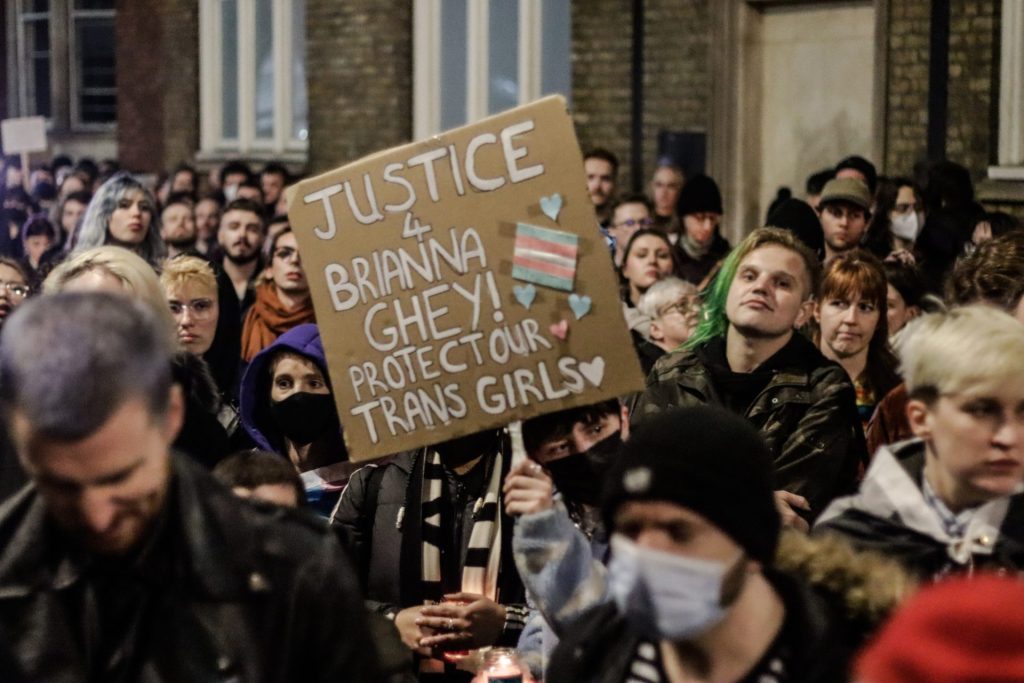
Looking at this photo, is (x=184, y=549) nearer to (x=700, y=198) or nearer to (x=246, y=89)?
(x=700, y=198)

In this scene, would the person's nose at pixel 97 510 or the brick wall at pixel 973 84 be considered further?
the brick wall at pixel 973 84

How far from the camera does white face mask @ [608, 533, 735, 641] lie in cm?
244

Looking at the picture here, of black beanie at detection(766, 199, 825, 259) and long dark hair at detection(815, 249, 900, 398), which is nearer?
long dark hair at detection(815, 249, 900, 398)

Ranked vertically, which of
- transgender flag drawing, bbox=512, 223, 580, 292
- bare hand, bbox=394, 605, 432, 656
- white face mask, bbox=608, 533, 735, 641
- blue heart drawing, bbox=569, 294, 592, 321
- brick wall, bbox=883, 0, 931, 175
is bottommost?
bare hand, bbox=394, 605, 432, 656

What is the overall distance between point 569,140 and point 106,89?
19.1 meters

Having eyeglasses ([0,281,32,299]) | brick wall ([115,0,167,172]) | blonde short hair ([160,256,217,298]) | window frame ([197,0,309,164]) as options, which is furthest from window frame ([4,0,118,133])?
eyeglasses ([0,281,32,299])

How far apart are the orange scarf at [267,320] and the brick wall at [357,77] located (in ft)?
25.2

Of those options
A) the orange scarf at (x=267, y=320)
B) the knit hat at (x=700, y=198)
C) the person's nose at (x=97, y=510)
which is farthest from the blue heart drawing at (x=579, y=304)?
the knit hat at (x=700, y=198)

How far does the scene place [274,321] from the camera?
7.60 m

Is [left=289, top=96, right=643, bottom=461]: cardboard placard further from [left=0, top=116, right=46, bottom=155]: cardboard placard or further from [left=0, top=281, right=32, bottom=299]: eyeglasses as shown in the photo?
[left=0, top=116, right=46, bottom=155]: cardboard placard

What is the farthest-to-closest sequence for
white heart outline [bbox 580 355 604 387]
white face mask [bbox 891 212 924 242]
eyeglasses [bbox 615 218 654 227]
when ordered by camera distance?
eyeglasses [bbox 615 218 654 227] < white face mask [bbox 891 212 924 242] < white heart outline [bbox 580 355 604 387]

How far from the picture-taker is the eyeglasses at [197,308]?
6082 millimetres

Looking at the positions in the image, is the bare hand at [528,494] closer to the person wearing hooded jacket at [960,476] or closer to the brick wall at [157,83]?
the person wearing hooded jacket at [960,476]

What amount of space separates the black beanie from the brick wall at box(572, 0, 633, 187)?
5.47 m
